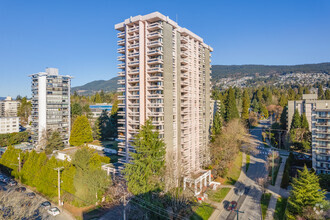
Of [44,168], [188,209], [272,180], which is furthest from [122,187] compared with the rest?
A: [272,180]

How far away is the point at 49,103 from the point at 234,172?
53.2m

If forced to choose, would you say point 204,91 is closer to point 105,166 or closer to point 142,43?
point 142,43

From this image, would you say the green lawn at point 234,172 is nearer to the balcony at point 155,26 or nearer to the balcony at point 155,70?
the balcony at point 155,70

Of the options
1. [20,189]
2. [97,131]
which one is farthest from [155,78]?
[97,131]

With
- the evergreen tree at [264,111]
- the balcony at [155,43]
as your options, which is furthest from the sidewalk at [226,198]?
the evergreen tree at [264,111]

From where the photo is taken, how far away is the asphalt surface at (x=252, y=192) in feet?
101

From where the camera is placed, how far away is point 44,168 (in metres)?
36.8

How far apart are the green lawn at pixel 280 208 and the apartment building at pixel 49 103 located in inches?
2268

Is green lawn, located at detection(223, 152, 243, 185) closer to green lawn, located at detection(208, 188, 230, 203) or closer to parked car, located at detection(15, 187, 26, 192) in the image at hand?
green lawn, located at detection(208, 188, 230, 203)

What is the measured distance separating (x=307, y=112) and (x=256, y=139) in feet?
53.3

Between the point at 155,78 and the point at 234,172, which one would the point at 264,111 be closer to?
the point at 234,172

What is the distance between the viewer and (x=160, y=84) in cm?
3612

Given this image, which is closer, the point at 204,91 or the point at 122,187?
the point at 122,187

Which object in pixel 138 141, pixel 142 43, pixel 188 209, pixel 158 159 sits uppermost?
pixel 142 43
